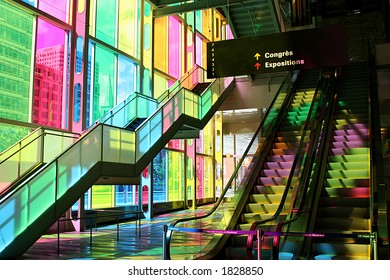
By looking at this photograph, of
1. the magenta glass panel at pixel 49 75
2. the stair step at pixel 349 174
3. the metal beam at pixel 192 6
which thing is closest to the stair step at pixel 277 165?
the stair step at pixel 349 174

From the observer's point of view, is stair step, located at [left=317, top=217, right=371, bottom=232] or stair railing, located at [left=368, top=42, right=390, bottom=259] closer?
stair railing, located at [left=368, top=42, right=390, bottom=259]

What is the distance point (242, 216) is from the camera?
26.9 feet

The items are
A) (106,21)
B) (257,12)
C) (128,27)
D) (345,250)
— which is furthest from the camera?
(257,12)

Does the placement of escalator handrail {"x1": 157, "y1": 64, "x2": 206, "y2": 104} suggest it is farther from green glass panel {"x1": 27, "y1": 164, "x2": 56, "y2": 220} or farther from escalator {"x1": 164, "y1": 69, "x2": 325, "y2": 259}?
green glass panel {"x1": 27, "y1": 164, "x2": 56, "y2": 220}

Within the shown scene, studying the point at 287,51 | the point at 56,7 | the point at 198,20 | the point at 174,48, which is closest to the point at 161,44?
the point at 174,48

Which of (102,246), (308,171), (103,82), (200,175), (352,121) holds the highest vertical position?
(103,82)

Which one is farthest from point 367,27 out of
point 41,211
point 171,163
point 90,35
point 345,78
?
point 41,211

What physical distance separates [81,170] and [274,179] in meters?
3.95

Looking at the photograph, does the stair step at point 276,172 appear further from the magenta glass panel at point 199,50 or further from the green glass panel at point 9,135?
the magenta glass panel at point 199,50

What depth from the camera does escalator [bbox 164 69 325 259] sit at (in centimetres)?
686

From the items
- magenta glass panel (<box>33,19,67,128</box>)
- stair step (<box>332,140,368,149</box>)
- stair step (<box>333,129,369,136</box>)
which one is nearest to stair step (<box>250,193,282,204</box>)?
stair step (<box>332,140,368,149</box>)

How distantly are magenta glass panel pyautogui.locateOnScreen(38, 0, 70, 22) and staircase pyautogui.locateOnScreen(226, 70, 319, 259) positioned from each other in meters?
6.86

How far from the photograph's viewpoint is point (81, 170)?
873cm

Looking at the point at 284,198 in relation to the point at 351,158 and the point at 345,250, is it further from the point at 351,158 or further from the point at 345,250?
the point at 351,158
